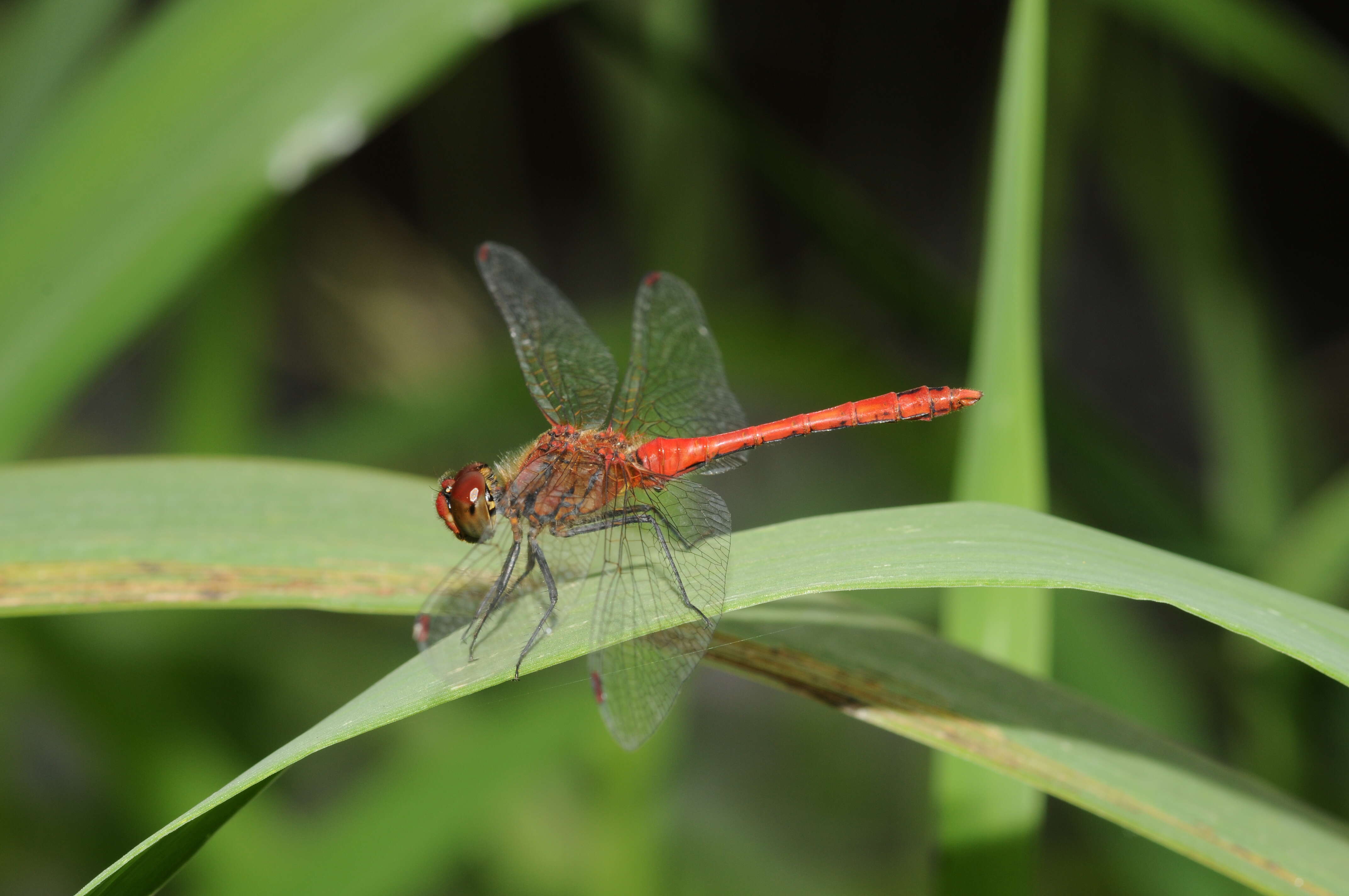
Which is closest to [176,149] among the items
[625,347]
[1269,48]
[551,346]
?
[551,346]

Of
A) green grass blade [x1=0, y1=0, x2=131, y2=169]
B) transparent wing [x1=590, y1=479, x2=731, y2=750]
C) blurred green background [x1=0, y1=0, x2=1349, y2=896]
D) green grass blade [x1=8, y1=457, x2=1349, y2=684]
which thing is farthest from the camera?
green grass blade [x1=0, y1=0, x2=131, y2=169]

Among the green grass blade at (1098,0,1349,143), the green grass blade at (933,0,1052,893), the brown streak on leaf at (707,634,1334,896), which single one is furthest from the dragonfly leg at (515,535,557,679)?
the green grass blade at (1098,0,1349,143)

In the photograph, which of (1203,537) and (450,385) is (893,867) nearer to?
(1203,537)

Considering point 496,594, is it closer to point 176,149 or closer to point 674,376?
point 674,376

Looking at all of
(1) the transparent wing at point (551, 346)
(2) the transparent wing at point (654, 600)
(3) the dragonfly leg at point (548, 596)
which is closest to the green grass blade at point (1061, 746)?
(2) the transparent wing at point (654, 600)

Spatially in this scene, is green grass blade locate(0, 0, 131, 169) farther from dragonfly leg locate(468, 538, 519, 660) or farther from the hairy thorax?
dragonfly leg locate(468, 538, 519, 660)

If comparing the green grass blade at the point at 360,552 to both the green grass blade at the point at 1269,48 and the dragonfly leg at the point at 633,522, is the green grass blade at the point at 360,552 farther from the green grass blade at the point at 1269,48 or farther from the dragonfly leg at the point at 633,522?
the green grass blade at the point at 1269,48

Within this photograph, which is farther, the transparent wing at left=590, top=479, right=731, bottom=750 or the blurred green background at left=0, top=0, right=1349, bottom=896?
the blurred green background at left=0, top=0, right=1349, bottom=896
